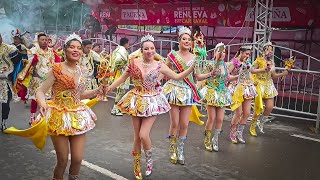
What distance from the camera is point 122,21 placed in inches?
716

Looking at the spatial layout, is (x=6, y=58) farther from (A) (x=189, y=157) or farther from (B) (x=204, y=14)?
(B) (x=204, y=14)

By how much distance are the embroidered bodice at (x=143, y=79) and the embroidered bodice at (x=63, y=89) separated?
3.19ft

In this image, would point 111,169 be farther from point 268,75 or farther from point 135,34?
point 135,34

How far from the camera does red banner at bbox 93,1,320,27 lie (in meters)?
12.4

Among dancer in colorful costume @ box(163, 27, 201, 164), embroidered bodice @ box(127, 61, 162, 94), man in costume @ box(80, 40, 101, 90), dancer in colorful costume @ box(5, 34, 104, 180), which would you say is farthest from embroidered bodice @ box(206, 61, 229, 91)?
man in costume @ box(80, 40, 101, 90)

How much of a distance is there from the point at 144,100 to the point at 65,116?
117 centimetres

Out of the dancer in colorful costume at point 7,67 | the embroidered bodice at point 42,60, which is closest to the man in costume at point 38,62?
the embroidered bodice at point 42,60

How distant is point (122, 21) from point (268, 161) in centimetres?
1370

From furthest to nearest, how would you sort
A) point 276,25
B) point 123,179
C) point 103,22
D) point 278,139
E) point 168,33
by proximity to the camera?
point 103,22 → point 168,33 → point 276,25 → point 278,139 → point 123,179

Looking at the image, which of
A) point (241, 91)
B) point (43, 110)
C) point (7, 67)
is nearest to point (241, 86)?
point (241, 91)

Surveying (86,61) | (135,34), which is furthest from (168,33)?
(86,61)

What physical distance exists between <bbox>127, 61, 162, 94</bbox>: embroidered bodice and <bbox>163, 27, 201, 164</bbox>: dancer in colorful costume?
0.61 metres

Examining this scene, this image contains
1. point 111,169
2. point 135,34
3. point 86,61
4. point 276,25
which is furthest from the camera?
point 135,34

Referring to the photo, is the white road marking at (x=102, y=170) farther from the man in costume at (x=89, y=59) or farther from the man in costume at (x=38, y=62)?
the man in costume at (x=89, y=59)
